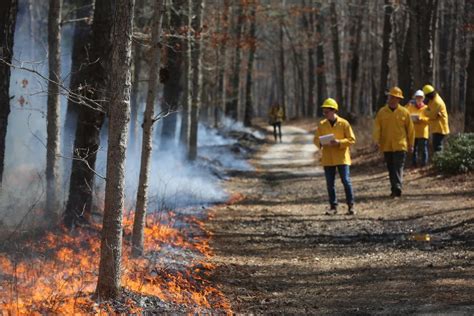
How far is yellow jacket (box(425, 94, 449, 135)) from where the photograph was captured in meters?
16.9

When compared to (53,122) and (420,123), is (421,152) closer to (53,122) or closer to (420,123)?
(420,123)

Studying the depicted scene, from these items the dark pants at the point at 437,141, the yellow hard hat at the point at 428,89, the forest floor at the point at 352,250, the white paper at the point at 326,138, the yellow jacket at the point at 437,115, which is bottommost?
the forest floor at the point at 352,250

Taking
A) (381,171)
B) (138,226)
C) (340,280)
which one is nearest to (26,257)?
(138,226)

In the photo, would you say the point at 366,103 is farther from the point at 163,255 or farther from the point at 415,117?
the point at 163,255

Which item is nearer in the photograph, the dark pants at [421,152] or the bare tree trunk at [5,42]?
the bare tree trunk at [5,42]

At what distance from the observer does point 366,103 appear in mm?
63344

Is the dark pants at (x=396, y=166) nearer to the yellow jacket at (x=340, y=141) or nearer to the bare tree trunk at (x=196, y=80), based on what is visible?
the yellow jacket at (x=340, y=141)

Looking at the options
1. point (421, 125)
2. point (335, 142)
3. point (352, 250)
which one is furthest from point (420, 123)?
point (352, 250)

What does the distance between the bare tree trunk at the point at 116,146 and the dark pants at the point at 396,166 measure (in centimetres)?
856

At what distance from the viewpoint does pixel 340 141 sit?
1227cm

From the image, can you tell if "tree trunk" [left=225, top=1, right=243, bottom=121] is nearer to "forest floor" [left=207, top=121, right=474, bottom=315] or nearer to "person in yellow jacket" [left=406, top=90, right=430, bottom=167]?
"person in yellow jacket" [left=406, top=90, right=430, bottom=167]

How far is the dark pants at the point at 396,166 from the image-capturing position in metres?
13.7

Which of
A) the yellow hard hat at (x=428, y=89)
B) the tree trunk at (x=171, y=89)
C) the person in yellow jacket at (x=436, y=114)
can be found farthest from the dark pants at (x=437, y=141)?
the tree trunk at (x=171, y=89)

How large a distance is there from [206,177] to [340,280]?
11.1 meters
